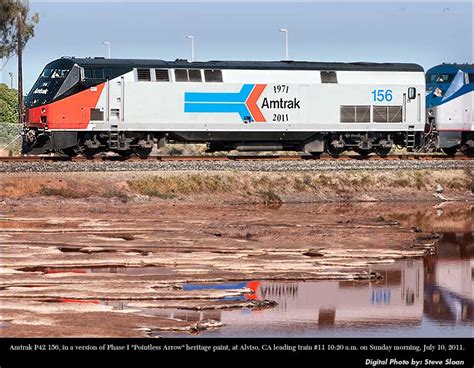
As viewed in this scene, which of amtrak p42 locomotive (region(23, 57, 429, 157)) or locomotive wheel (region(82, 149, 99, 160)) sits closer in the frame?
amtrak p42 locomotive (region(23, 57, 429, 157))

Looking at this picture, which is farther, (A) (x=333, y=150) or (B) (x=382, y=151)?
(B) (x=382, y=151)

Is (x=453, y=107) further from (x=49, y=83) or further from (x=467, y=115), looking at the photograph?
(x=49, y=83)

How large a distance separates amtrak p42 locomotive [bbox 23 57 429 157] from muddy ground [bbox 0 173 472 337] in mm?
4352

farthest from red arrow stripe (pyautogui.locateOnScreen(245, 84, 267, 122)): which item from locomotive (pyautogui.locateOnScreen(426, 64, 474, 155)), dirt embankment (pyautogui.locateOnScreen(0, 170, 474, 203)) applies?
locomotive (pyautogui.locateOnScreen(426, 64, 474, 155))

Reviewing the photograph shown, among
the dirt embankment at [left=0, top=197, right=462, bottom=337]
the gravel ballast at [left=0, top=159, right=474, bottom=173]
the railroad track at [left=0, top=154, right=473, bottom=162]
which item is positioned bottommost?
the dirt embankment at [left=0, top=197, right=462, bottom=337]

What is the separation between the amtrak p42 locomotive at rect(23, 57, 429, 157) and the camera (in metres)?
42.6

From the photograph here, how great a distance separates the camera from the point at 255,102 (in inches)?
1773

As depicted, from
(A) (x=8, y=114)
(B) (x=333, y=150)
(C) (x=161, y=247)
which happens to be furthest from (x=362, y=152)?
(A) (x=8, y=114)

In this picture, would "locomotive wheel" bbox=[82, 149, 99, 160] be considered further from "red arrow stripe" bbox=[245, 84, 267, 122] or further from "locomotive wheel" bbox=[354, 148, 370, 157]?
"locomotive wheel" bbox=[354, 148, 370, 157]

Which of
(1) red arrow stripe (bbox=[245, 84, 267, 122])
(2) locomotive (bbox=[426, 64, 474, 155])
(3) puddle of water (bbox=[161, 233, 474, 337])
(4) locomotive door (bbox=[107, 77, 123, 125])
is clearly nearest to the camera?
(3) puddle of water (bbox=[161, 233, 474, 337])

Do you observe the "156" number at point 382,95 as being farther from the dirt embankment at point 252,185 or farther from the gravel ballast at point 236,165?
the dirt embankment at point 252,185

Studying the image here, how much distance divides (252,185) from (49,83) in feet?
29.5
